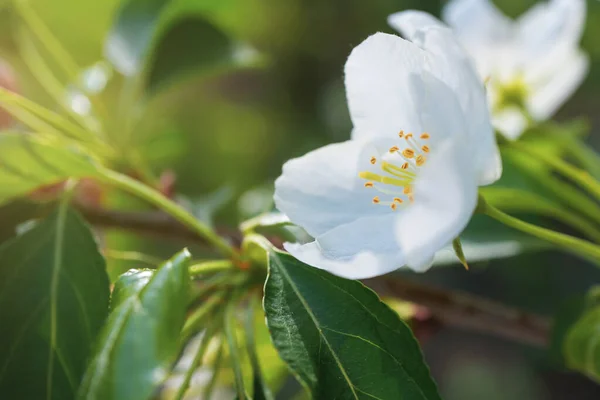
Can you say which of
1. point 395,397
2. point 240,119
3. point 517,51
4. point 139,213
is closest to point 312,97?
point 240,119

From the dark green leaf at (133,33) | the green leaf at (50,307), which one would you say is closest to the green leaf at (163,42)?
the dark green leaf at (133,33)

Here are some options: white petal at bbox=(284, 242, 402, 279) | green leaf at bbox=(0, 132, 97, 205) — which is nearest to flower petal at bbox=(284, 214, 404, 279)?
white petal at bbox=(284, 242, 402, 279)

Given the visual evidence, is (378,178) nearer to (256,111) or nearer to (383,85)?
(383,85)

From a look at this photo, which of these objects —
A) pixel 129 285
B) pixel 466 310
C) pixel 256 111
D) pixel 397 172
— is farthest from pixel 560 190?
pixel 256 111

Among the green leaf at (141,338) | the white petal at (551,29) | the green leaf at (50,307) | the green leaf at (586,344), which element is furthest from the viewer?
the white petal at (551,29)

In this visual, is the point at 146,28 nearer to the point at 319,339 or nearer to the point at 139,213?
the point at 139,213

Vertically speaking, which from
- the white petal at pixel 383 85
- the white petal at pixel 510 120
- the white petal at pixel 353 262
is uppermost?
the white petal at pixel 383 85

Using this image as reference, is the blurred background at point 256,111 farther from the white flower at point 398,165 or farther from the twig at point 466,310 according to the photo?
the white flower at point 398,165

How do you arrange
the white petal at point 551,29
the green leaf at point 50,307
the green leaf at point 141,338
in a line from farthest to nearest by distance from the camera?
1. the white petal at point 551,29
2. the green leaf at point 50,307
3. the green leaf at point 141,338
